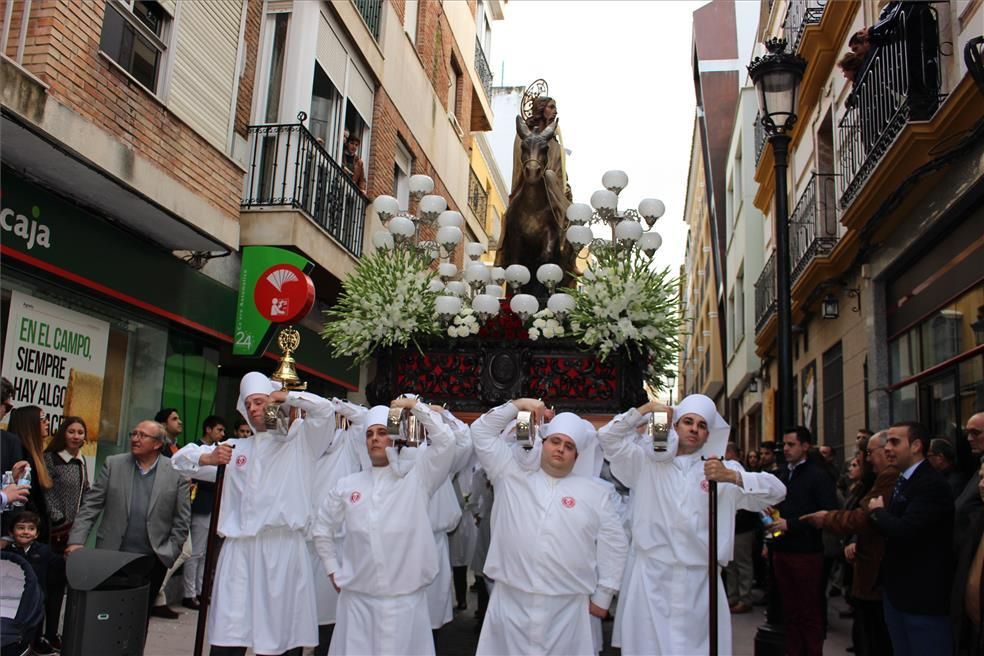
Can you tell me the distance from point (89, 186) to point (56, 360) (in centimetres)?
170

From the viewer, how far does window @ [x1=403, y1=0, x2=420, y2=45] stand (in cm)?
1862

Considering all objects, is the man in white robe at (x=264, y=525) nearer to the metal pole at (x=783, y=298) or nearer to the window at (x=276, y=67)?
the metal pole at (x=783, y=298)

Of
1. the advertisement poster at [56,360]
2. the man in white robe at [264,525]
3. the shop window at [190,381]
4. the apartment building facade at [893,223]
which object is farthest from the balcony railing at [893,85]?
the advertisement poster at [56,360]

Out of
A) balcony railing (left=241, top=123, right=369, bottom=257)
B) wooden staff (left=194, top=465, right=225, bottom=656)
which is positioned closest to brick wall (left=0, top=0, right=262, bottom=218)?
balcony railing (left=241, top=123, right=369, bottom=257)

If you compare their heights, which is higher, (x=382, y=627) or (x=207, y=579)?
(x=207, y=579)

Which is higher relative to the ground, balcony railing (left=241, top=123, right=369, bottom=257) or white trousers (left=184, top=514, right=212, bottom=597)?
balcony railing (left=241, top=123, right=369, bottom=257)

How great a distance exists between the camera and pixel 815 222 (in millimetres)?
15062

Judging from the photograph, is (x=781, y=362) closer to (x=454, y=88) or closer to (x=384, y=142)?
(x=384, y=142)

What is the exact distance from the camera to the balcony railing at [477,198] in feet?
85.4

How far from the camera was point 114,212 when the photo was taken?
9570 millimetres

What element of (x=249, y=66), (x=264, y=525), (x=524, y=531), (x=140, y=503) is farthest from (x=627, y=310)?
(x=249, y=66)

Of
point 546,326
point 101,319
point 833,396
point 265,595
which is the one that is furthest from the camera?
point 833,396

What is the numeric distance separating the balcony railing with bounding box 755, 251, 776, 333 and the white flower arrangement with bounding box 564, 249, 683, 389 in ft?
37.3

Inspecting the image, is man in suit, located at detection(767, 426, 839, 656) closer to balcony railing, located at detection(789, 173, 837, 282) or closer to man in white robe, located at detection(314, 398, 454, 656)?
man in white robe, located at detection(314, 398, 454, 656)
